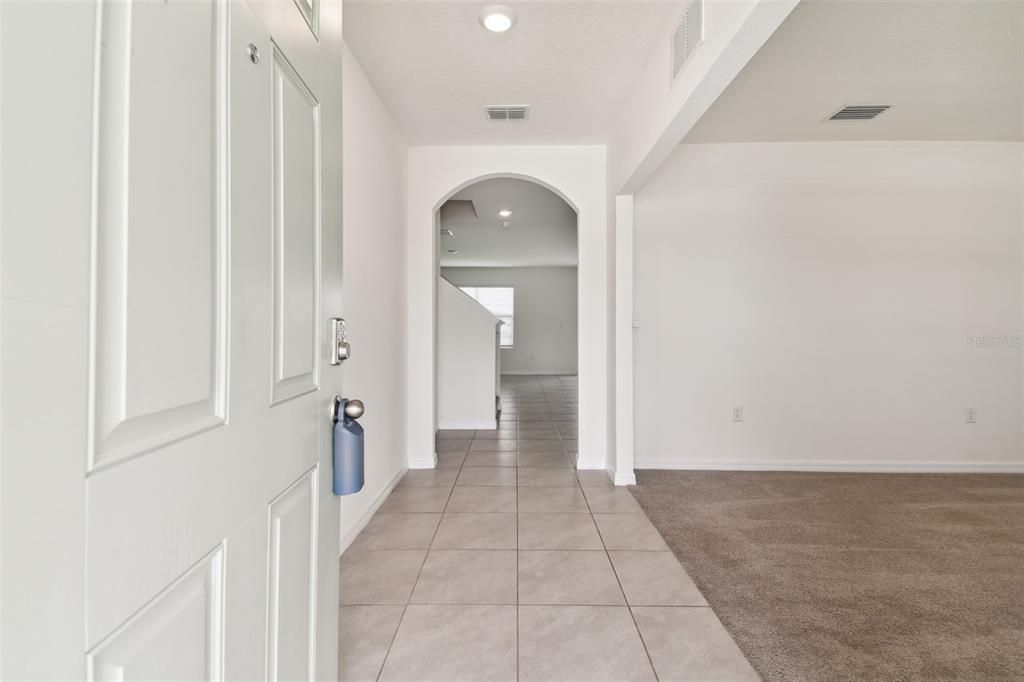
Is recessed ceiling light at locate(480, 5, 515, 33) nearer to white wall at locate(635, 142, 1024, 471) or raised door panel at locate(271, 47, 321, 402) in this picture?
raised door panel at locate(271, 47, 321, 402)

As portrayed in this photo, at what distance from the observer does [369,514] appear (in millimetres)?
2746

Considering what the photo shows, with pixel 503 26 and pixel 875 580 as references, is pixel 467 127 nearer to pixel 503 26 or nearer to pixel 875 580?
pixel 503 26

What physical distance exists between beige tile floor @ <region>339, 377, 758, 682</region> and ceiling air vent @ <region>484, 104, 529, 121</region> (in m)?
2.43

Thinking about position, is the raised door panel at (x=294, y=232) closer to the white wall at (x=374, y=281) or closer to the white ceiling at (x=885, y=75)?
the white wall at (x=374, y=281)

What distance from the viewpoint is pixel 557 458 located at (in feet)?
13.4

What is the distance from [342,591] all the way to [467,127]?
9.40 ft

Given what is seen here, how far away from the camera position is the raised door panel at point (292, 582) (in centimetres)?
82

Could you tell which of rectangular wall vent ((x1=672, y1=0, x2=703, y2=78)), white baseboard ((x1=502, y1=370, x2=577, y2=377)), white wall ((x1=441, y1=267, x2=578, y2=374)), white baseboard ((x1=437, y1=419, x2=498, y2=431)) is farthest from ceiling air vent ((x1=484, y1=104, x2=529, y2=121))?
white baseboard ((x1=502, y1=370, x2=577, y2=377))

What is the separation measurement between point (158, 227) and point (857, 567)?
9.21 feet

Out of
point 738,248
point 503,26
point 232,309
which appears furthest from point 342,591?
point 738,248

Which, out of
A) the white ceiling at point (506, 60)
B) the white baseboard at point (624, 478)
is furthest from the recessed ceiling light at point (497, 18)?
the white baseboard at point (624, 478)

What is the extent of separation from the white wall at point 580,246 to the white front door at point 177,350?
2.80 metres

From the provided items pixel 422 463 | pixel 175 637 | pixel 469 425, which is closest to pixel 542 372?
pixel 469 425

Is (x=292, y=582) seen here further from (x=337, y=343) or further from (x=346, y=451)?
(x=337, y=343)
